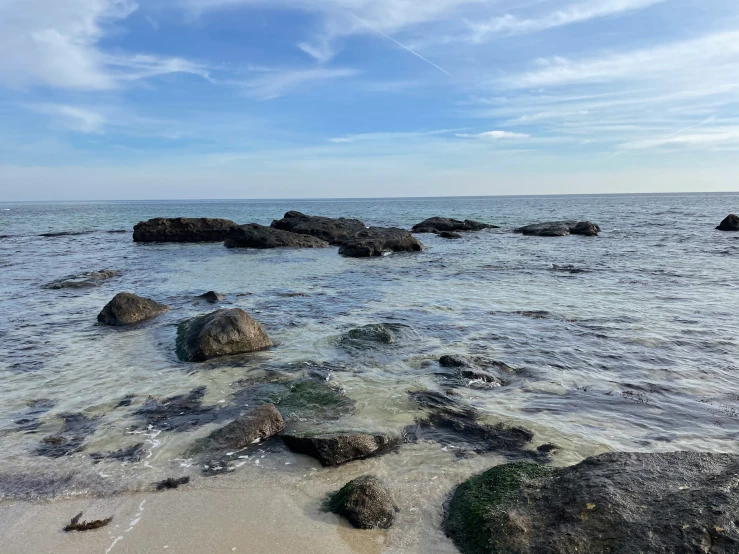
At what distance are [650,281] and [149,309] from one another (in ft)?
50.6

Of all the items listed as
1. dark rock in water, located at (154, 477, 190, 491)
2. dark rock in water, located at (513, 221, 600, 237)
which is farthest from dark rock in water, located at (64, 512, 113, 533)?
dark rock in water, located at (513, 221, 600, 237)

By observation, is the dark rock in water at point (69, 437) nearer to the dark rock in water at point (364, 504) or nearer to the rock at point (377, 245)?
the dark rock in water at point (364, 504)

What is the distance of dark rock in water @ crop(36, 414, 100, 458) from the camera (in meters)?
5.80

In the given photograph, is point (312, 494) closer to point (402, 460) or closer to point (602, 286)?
point (402, 460)

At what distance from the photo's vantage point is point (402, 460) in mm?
5598

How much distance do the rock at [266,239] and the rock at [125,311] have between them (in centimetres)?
1810

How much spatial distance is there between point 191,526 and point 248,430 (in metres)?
1.70

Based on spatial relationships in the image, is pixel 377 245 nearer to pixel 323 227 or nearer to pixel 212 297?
pixel 323 227

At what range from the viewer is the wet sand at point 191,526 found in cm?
412

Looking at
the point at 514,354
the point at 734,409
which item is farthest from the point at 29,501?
the point at 734,409

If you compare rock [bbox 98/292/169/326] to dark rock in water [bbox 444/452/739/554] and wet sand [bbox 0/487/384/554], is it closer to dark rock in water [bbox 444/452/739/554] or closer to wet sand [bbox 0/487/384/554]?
wet sand [bbox 0/487/384/554]

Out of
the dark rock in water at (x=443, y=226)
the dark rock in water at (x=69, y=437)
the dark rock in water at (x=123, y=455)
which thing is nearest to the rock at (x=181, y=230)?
the dark rock in water at (x=443, y=226)

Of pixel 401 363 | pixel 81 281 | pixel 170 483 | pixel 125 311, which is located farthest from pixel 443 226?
pixel 170 483

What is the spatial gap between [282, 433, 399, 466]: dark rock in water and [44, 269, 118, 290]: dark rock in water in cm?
1413
